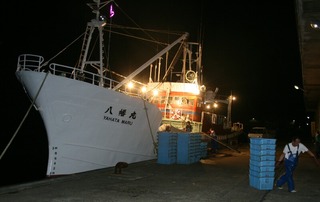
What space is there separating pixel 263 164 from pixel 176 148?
21.3 feet

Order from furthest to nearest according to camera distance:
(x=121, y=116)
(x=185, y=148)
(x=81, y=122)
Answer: (x=185, y=148) < (x=121, y=116) < (x=81, y=122)

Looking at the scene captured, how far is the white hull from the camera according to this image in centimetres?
1175

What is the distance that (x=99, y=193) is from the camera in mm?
8914

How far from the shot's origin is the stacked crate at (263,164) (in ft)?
31.5

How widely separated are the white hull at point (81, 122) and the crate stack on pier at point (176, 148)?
4.51 feet

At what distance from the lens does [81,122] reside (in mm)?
12391

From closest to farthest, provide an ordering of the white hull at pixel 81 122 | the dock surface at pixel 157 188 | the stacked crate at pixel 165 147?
the dock surface at pixel 157 188, the white hull at pixel 81 122, the stacked crate at pixel 165 147

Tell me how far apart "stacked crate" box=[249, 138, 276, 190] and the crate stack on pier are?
5723 millimetres

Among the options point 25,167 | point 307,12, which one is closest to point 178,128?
point 25,167

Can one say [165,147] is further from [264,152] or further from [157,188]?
[264,152]

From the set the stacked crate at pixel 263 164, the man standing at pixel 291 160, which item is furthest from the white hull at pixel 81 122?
the man standing at pixel 291 160

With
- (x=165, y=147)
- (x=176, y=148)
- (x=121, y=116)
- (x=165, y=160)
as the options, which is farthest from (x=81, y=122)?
(x=176, y=148)

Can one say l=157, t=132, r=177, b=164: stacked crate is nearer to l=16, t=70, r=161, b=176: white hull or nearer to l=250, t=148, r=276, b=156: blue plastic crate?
l=16, t=70, r=161, b=176: white hull

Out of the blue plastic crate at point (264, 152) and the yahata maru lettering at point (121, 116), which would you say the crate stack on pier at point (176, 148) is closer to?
the yahata maru lettering at point (121, 116)
